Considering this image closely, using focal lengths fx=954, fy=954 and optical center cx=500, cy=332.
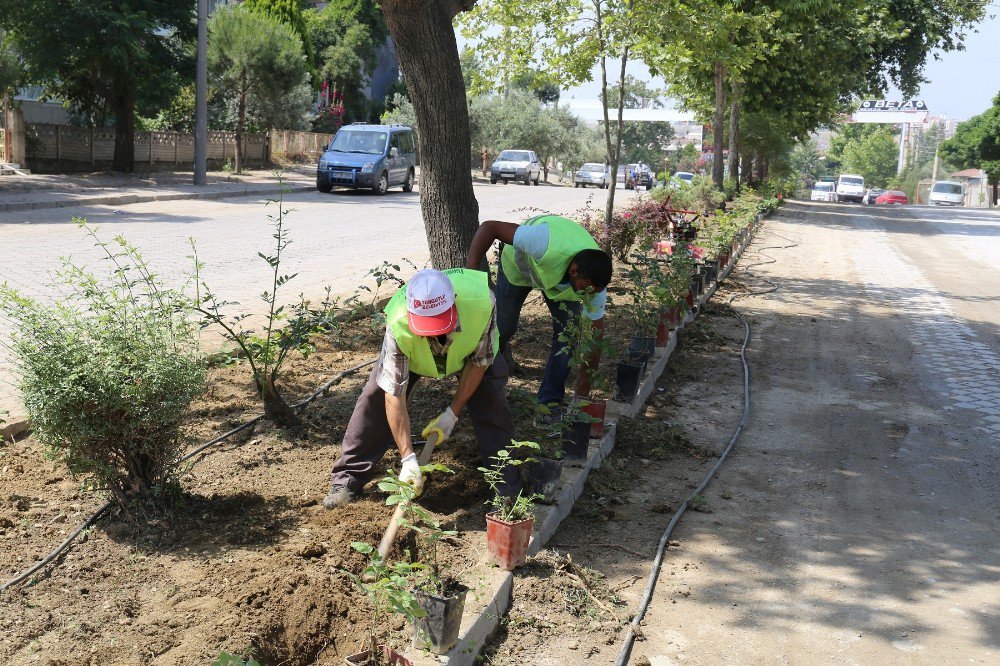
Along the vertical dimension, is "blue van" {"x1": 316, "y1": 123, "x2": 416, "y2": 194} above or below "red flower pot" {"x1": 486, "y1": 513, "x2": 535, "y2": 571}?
above

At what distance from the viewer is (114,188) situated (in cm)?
2200

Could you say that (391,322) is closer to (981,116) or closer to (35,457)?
(35,457)

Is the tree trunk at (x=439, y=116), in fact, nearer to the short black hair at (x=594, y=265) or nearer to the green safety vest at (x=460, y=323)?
the short black hair at (x=594, y=265)

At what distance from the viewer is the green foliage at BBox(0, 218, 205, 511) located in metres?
3.71

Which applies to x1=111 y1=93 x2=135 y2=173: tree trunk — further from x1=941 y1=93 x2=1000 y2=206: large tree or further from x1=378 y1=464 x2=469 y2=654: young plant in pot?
x1=941 y1=93 x2=1000 y2=206: large tree

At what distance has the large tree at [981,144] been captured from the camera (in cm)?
5584

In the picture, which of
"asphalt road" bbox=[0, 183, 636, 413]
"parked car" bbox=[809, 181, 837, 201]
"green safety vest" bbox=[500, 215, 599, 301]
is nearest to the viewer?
"green safety vest" bbox=[500, 215, 599, 301]

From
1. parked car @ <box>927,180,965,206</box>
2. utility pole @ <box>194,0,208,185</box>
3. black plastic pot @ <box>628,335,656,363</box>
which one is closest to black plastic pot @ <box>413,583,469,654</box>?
black plastic pot @ <box>628,335,656,363</box>

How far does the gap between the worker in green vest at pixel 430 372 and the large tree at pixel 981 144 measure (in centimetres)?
5871

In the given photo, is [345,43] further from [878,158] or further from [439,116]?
[878,158]

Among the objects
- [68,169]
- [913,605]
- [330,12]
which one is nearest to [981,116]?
[330,12]

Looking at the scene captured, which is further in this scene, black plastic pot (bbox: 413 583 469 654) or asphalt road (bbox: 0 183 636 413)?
asphalt road (bbox: 0 183 636 413)

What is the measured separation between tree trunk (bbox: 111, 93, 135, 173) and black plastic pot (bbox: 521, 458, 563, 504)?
74.5 feet

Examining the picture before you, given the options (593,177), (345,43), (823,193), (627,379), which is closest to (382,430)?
(627,379)
